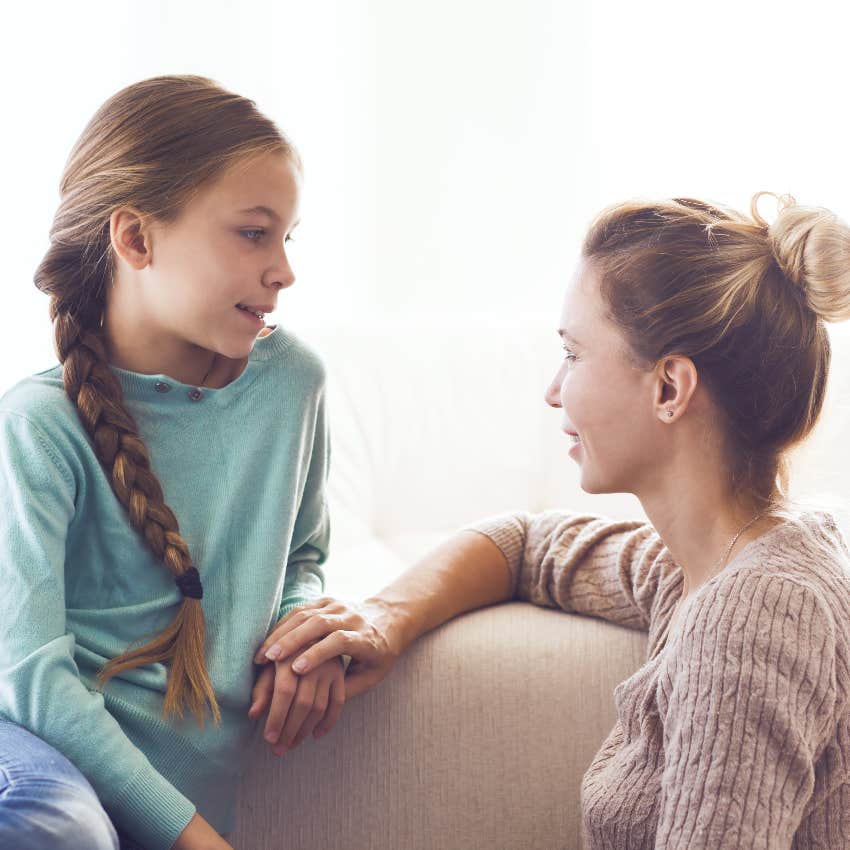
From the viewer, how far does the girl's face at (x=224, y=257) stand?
3.71 feet

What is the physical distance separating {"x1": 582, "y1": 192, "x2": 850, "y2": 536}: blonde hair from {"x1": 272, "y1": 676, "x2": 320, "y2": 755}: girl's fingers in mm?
475

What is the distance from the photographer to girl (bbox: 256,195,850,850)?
2.82ft

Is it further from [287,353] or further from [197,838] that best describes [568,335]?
[197,838]

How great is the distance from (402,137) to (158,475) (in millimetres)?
1909

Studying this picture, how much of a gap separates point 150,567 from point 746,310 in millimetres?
657

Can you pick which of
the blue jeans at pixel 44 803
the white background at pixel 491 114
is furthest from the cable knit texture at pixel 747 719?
the white background at pixel 491 114

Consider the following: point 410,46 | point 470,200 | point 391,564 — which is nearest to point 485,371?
point 391,564

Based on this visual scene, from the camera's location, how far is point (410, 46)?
282 centimetres

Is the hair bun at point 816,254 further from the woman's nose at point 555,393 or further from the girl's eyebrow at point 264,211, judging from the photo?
the girl's eyebrow at point 264,211

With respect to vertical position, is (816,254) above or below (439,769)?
above

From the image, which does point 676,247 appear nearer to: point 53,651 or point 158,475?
point 158,475

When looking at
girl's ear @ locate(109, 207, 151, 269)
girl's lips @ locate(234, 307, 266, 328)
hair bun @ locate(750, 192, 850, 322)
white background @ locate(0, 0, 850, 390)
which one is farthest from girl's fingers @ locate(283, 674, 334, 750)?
white background @ locate(0, 0, 850, 390)

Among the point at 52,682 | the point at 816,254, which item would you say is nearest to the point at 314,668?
the point at 52,682

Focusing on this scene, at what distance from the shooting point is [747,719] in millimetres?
850
